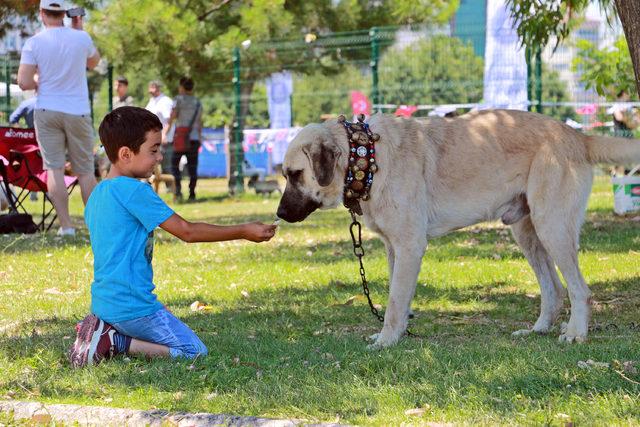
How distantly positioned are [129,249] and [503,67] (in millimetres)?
12590

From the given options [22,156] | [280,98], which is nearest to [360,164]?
[22,156]

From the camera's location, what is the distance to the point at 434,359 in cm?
471

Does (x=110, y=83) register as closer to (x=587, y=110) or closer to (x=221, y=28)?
(x=221, y=28)

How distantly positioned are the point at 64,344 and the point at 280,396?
182cm

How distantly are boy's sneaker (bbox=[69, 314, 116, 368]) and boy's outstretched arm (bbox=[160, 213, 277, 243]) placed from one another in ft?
2.15

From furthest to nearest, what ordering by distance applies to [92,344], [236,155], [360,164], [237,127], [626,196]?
[237,127], [236,155], [626,196], [360,164], [92,344]

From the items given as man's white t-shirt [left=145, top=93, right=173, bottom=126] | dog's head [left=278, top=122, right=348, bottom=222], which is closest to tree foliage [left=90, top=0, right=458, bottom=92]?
man's white t-shirt [left=145, top=93, right=173, bottom=126]

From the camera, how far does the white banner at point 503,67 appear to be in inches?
643

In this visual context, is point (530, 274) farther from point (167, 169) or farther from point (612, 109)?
point (167, 169)

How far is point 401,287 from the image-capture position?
557 centimetres

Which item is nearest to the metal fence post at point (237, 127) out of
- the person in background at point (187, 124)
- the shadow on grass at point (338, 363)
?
the person in background at point (187, 124)

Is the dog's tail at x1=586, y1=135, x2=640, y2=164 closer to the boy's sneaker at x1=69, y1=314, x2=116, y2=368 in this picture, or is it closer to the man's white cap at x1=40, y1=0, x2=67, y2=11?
the boy's sneaker at x1=69, y1=314, x2=116, y2=368

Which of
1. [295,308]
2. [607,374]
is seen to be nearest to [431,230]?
[295,308]

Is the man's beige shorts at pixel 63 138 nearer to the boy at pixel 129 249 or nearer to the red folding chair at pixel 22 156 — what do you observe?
the red folding chair at pixel 22 156
